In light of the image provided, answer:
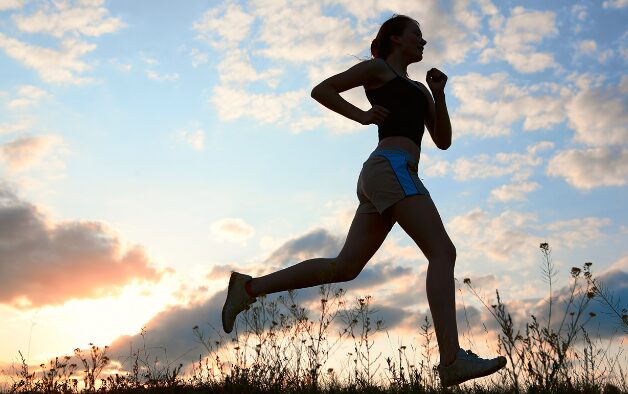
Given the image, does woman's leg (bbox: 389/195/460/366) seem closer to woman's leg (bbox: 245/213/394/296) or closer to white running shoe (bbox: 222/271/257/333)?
woman's leg (bbox: 245/213/394/296)

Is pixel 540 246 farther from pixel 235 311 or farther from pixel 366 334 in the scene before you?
pixel 235 311

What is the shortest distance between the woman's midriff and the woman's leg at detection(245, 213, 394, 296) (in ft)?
1.57

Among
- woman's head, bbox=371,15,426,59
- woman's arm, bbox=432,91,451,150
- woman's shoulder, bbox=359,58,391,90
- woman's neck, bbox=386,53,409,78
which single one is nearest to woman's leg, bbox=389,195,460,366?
woman's arm, bbox=432,91,451,150

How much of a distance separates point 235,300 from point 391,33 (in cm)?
236

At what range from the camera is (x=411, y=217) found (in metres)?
4.59

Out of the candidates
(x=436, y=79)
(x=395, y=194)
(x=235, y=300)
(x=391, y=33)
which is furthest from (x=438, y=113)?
(x=235, y=300)

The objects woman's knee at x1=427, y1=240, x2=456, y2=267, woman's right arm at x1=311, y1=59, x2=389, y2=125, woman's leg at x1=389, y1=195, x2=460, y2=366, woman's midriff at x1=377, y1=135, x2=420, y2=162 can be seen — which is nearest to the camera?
woman's leg at x1=389, y1=195, x2=460, y2=366

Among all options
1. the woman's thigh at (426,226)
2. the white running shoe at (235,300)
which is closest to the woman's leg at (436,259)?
the woman's thigh at (426,226)

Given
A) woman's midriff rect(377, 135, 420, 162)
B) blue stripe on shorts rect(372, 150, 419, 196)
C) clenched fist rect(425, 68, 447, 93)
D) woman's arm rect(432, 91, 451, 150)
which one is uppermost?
clenched fist rect(425, 68, 447, 93)

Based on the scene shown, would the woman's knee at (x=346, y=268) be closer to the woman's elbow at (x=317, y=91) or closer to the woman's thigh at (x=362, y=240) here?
the woman's thigh at (x=362, y=240)

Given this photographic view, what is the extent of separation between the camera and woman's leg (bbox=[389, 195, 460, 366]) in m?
4.41

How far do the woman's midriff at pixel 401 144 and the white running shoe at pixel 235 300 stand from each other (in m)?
1.56

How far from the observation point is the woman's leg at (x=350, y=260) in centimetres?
498

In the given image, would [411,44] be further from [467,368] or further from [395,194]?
[467,368]
